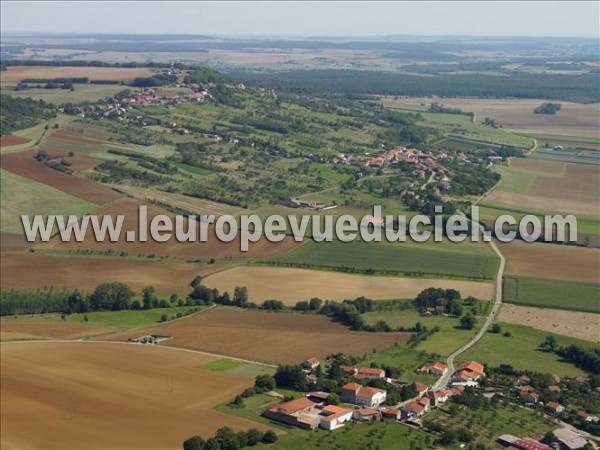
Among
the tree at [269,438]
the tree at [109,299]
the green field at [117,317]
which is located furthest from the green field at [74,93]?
the tree at [269,438]

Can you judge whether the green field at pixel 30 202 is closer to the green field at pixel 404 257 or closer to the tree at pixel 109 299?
the tree at pixel 109 299

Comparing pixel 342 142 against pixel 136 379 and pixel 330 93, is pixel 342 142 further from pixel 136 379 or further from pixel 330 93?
pixel 136 379

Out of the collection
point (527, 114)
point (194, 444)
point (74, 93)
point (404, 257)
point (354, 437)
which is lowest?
point (354, 437)

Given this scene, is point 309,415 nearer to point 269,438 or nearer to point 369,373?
point 269,438

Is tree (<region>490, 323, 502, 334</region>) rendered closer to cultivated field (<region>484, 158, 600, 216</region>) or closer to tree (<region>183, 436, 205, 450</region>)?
tree (<region>183, 436, 205, 450</region>)

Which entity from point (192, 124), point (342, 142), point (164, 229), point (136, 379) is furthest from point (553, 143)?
point (136, 379)

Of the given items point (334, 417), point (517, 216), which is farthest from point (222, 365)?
point (517, 216)
